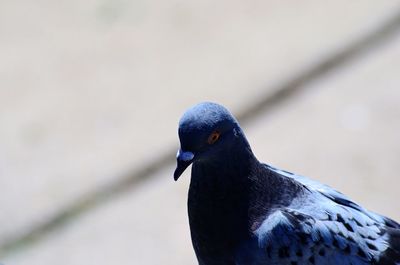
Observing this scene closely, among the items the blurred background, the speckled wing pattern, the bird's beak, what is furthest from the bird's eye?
the blurred background

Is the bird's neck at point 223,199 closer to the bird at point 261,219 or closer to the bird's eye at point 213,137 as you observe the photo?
the bird at point 261,219

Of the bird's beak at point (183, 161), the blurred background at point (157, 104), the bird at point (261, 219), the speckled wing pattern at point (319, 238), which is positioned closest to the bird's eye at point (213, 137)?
the bird at point (261, 219)

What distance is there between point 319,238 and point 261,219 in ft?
1.00

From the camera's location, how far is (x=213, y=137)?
4902mm

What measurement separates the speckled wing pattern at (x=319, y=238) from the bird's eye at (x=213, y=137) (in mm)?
496

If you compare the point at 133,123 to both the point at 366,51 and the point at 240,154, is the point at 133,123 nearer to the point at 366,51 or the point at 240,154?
the point at 366,51

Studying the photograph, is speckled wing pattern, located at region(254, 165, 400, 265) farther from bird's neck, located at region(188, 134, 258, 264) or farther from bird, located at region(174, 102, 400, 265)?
bird's neck, located at region(188, 134, 258, 264)

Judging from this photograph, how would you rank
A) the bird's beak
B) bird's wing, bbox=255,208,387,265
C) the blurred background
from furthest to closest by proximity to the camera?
the blurred background < bird's wing, bbox=255,208,387,265 < the bird's beak

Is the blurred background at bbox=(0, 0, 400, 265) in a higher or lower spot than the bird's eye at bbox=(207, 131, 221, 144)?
higher

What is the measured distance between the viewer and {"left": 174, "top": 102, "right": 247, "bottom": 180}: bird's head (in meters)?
4.82

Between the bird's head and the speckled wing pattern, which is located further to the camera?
the speckled wing pattern

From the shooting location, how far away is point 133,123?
7684mm

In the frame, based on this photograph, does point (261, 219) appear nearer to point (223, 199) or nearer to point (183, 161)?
point (223, 199)

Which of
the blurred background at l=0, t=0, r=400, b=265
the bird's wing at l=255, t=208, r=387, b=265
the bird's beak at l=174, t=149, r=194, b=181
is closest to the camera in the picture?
the bird's beak at l=174, t=149, r=194, b=181
